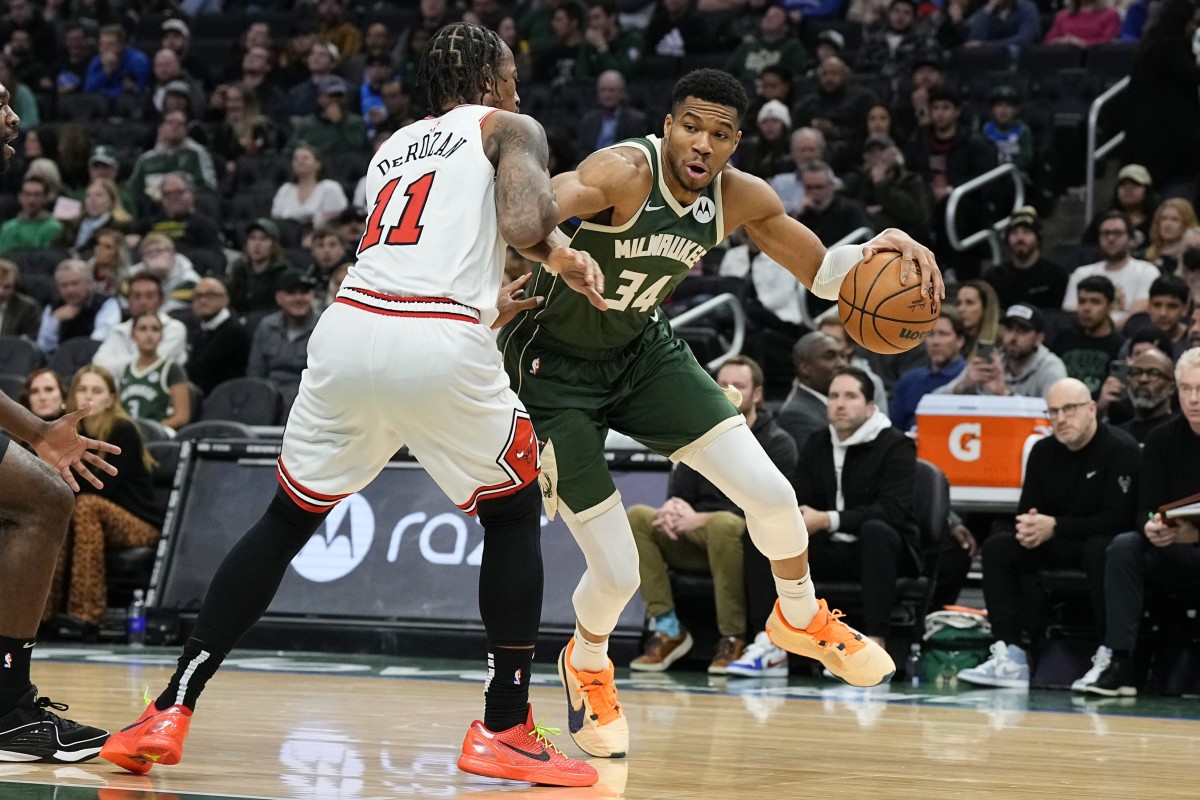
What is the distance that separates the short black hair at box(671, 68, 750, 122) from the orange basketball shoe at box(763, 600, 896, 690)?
166cm

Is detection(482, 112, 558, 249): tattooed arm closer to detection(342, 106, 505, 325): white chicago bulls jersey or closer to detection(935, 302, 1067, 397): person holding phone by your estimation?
detection(342, 106, 505, 325): white chicago bulls jersey

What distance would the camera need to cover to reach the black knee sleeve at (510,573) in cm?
428

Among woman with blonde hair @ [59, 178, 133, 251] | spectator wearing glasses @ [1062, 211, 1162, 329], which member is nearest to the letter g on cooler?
spectator wearing glasses @ [1062, 211, 1162, 329]

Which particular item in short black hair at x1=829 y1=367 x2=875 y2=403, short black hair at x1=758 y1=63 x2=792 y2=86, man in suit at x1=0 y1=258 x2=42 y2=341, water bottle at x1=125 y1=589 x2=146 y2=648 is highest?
short black hair at x1=758 y1=63 x2=792 y2=86

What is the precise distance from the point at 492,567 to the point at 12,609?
128 centimetres

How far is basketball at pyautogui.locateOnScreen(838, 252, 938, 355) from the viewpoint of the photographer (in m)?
4.99

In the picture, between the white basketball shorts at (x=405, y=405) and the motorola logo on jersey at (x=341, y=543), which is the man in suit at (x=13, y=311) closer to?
the motorola logo on jersey at (x=341, y=543)

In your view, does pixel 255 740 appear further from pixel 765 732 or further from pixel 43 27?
pixel 43 27

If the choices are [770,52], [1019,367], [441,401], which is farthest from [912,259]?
[770,52]

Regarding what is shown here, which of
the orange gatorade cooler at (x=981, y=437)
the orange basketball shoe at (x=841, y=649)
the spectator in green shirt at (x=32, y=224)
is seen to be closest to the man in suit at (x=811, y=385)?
the orange gatorade cooler at (x=981, y=437)

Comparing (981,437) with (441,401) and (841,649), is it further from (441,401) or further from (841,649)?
(441,401)

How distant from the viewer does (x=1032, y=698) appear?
744cm

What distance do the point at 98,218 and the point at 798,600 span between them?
423 inches

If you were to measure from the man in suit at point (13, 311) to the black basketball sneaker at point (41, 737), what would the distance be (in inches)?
341
